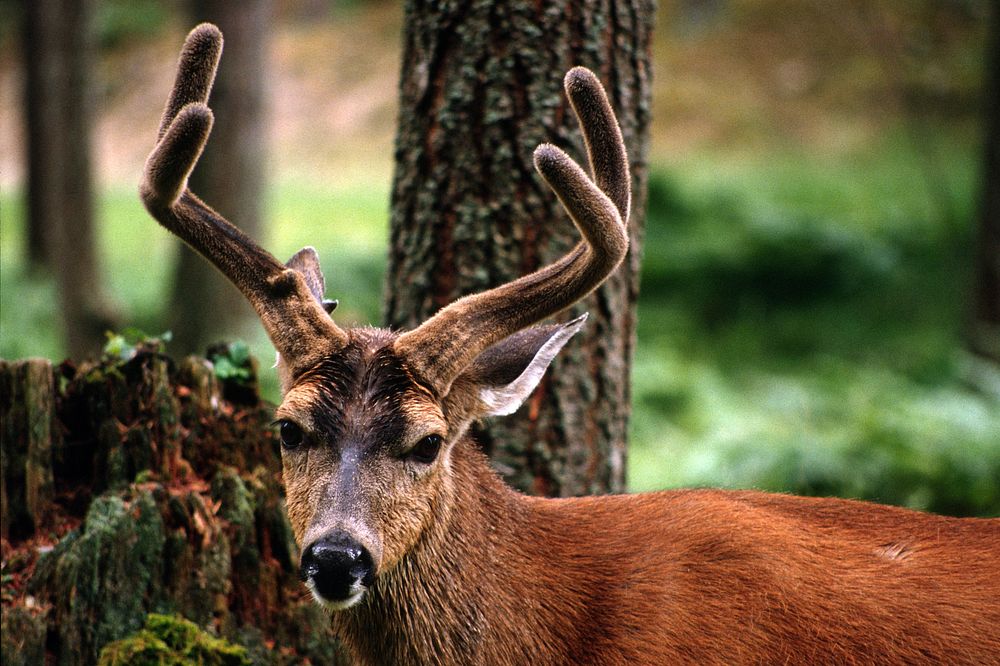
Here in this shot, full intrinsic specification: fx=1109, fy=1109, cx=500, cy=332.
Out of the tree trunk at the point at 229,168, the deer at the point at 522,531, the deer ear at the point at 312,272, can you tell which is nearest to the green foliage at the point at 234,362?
the deer ear at the point at 312,272

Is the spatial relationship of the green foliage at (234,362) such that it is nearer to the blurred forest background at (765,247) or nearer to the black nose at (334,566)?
the black nose at (334,566)

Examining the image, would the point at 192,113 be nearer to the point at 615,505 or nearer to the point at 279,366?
the point at 279,366

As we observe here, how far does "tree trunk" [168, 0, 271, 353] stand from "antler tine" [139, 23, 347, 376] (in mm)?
8645

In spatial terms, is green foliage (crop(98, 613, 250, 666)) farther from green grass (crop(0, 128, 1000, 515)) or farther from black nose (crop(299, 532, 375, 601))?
green grass (crop(0, 128, 1000, 515))

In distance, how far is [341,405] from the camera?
394 centimetres

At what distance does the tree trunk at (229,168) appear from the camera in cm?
1271

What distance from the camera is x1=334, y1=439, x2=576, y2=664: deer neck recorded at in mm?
4070

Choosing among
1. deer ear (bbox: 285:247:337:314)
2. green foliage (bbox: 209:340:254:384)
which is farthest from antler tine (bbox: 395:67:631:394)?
green foliage (bbox: 209:340:254:384)

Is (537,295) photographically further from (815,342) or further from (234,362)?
(815,342)

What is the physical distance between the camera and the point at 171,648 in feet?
14.4

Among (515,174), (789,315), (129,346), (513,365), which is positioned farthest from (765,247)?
(513,365)

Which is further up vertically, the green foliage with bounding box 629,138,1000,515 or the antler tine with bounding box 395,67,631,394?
the antler tine with bounding box 395,67,631,394

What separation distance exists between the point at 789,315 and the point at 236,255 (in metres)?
12.8

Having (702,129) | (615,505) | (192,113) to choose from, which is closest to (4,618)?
(192,113)
